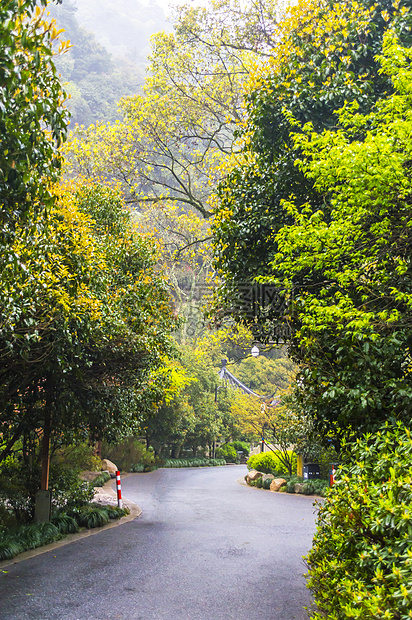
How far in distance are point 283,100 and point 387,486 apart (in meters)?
5.92

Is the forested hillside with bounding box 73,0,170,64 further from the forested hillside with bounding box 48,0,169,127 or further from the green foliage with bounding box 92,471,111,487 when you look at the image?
the green foliage with bounding box 92,471,111,487

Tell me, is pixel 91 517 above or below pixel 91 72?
below

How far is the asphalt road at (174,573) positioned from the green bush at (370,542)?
1735mm

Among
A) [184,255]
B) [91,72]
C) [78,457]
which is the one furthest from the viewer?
[91,72]

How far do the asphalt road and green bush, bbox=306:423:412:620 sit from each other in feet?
5.69

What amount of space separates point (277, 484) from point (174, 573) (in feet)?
36.8

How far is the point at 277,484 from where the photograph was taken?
1708 centimetres

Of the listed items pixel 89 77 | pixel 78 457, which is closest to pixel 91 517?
pixel 78 457

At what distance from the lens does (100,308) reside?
7652 mm

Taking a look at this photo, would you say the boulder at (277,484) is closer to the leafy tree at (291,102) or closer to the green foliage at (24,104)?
the leafy tree at (291,102)

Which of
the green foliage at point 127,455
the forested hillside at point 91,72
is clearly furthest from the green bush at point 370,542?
the forested hillside at point 91,72

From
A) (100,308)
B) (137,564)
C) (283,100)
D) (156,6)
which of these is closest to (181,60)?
(283,100)

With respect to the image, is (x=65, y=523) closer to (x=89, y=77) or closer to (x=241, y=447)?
(x=241, y=447)

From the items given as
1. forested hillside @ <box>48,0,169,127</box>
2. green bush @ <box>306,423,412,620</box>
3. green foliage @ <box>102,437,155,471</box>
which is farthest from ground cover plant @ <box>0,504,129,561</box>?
forested hillside @ <box>48,0,169,127</box>
